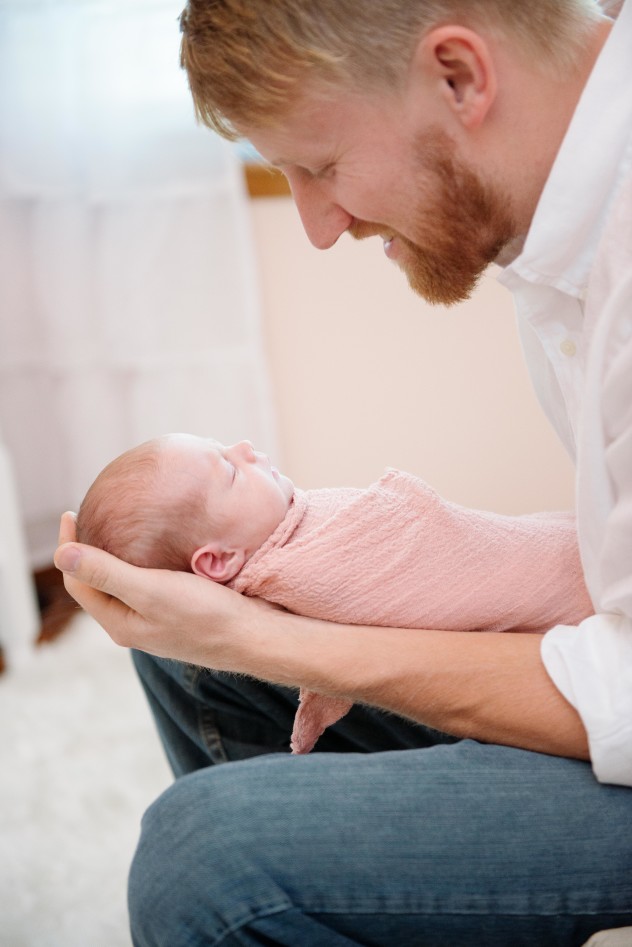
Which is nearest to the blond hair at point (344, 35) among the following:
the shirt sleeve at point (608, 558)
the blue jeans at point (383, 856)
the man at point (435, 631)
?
the man at point (435, 631)

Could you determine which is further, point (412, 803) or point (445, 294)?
point (445, 294)

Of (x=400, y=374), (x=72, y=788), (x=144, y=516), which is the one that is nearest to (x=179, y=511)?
(x=144, y=516)

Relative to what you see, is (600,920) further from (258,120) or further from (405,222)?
(258,120)

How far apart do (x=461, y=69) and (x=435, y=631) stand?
561 mm

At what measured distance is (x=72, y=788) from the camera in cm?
168

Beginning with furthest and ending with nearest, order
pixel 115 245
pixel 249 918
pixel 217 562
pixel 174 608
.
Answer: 1. pixel 115 245
2. pixel 217 562
3. pixel 174 608
4. pixel 249 918

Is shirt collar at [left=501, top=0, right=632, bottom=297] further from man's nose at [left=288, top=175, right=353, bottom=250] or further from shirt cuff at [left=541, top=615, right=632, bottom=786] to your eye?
shirt cuff at [left=541, top=615, right=632, bottom=786]

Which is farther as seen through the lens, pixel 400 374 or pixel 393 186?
pixel 400 374

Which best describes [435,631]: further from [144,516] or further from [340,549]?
[144,516]

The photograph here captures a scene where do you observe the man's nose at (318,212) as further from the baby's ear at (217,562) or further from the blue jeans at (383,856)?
the blue jeans at (383,856)

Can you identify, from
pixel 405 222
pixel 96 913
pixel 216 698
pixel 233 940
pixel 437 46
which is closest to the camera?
pixel 233 940

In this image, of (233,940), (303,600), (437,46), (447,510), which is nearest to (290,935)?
(233,940)

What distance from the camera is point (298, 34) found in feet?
3.06

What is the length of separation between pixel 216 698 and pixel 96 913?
0.43 m
